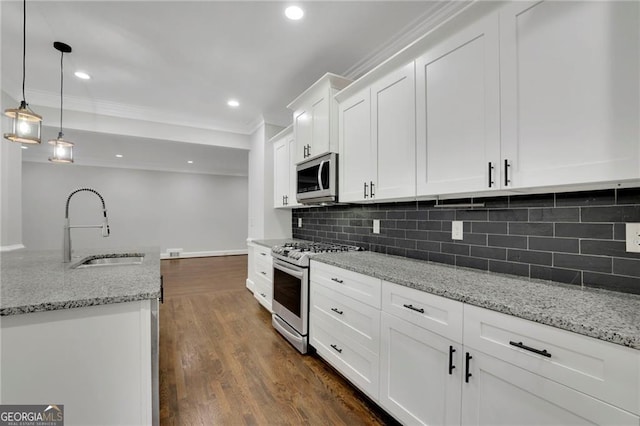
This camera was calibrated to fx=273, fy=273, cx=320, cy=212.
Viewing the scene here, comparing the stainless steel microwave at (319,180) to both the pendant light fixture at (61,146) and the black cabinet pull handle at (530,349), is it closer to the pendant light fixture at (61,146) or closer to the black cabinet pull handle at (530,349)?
the black cabinet pull handle at (530,349)

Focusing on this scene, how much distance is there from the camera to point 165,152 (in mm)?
5652

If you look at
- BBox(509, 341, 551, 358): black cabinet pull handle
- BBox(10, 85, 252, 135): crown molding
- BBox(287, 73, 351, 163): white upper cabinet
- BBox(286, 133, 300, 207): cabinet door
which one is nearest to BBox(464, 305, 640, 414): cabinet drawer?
BBox(509, 341, 551, 358): black cabinet pull handle

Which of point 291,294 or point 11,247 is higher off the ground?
point 11,247

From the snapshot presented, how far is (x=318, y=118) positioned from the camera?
274 centimetres

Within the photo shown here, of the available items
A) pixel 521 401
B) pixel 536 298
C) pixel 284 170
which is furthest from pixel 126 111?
pixel 521 401

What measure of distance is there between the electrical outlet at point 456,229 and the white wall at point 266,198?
9.18 ft

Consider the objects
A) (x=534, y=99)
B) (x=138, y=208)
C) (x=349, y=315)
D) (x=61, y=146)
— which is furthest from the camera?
(x=138, y=208)

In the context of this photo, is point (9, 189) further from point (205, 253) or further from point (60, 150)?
point (205, 253)

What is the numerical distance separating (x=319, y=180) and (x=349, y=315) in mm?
1305

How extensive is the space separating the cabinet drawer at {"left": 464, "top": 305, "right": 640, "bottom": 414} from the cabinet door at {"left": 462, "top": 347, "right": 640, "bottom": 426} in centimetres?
3

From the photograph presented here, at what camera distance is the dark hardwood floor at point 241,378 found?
67.6 inches

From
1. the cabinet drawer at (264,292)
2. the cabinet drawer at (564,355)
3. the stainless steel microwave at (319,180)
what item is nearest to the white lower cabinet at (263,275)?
the cabinet drawer at (264,292)

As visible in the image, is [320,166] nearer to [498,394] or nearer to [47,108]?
[498,394]

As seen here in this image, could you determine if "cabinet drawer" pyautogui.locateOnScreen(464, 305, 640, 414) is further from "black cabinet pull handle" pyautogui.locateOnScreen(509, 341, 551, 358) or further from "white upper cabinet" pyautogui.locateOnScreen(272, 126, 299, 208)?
"white upper cabinet" pyautogui.locateOnScreen(272, 126, 299, 208)
